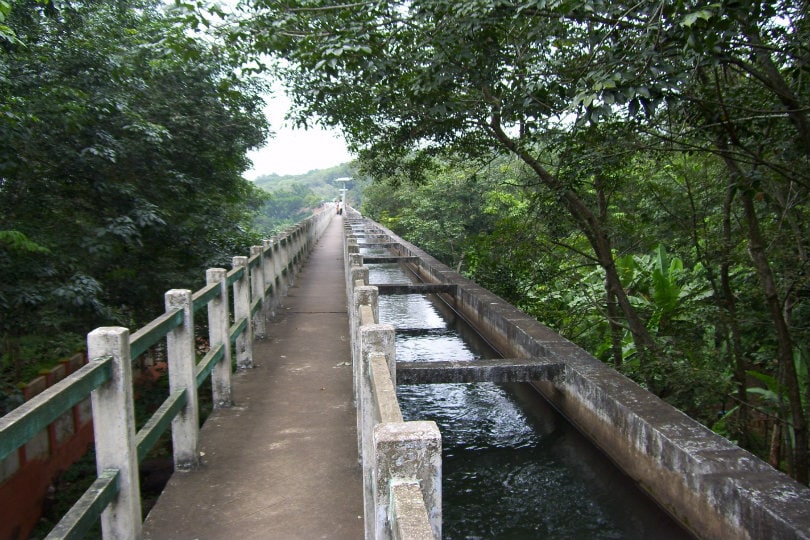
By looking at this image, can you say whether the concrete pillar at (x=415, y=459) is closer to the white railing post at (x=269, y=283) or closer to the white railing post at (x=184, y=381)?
the white railing post at (x=184, y=381)

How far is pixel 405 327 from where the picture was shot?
39.8 ft

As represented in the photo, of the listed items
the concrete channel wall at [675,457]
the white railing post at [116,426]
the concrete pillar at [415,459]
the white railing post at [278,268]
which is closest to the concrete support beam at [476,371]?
the concrete channel wall at [675,457]

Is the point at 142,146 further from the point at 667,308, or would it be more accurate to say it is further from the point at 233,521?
the point at 667,308

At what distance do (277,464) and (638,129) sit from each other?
163 inches

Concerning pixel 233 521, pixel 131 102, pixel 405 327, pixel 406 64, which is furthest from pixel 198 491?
pixel 405 327

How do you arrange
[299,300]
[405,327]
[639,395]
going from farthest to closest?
1. [405,327]
2. [299,300]
3. [639,395]

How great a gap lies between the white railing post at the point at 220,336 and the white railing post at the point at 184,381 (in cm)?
93

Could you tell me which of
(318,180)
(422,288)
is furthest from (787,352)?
(318,180)

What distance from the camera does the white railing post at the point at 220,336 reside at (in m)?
5.16

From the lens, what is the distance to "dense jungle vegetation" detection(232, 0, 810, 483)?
437cm

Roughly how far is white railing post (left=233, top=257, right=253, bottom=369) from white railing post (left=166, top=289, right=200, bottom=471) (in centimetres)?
207

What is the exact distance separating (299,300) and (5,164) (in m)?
4.74

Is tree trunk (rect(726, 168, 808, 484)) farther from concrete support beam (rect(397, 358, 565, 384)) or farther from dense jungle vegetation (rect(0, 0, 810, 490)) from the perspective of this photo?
concrete support beam (rect(397, 358, 565, 384))

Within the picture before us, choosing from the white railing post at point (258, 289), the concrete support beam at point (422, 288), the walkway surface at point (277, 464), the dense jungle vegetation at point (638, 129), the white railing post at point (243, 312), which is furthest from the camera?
the concrete support beam at point (422, 288)
